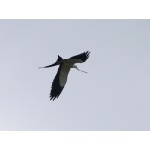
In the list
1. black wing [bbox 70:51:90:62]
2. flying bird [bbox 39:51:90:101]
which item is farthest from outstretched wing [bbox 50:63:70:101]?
black wing [bbox 70:51:90:62]

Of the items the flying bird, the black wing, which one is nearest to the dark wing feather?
the flying bird

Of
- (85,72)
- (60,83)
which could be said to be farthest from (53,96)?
(85,72)

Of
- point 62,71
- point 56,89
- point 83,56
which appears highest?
point 83,56

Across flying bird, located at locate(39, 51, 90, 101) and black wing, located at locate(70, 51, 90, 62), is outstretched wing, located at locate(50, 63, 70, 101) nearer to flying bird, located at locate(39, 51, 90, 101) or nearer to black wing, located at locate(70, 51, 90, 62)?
flying bird, located at locate(39, 51, 90, 101)

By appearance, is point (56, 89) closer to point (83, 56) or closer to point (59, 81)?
point (59, 81)

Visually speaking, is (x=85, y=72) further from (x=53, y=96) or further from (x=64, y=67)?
(x=53, y=96)

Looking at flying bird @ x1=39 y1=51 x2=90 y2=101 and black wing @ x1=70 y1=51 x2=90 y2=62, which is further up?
black wing @ x1=70 y1=51 x2=90 y2=62

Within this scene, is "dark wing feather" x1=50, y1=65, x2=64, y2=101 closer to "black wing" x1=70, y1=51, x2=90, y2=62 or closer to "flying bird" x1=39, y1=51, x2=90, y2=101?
"flying bird" x1=39, y1=51, x2=90, y2=101

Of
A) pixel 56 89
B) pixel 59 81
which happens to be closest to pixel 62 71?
pixel 59 81
